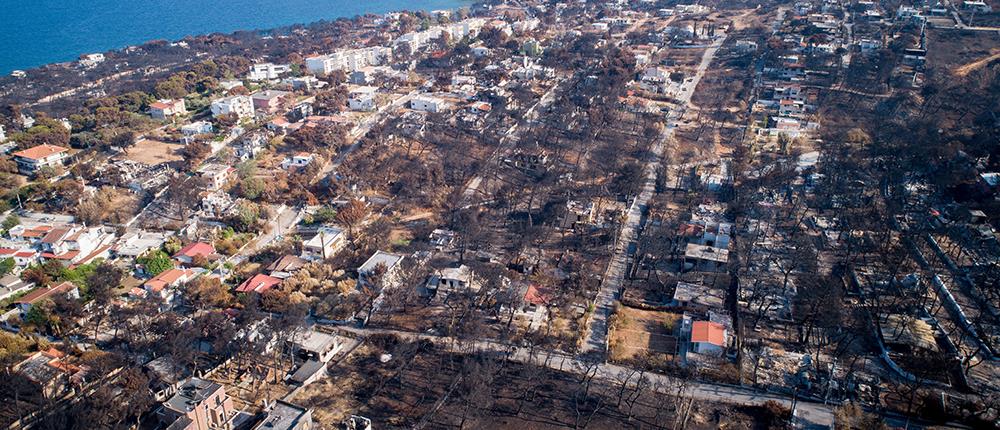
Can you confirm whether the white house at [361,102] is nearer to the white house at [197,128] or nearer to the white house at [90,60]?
the white house at [197,128]

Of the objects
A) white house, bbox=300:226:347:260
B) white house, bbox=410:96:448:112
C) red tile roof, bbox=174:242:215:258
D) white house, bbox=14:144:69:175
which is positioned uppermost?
white house, bbox=14:144:69:175

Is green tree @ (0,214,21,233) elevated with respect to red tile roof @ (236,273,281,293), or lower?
elevated

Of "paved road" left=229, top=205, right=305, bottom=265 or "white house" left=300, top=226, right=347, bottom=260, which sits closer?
"white house" left=300, top=226, right=347, bottom=260

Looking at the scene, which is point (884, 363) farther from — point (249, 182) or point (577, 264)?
point (249, 182)

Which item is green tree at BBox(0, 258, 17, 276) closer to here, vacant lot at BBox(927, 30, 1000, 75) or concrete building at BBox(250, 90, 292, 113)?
concrete building at BBox(250, 90, 292, 113)

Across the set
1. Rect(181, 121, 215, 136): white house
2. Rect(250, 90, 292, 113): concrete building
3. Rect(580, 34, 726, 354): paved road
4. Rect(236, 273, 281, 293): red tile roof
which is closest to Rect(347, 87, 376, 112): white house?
Rect(250, 90, 292, 113): concrete building

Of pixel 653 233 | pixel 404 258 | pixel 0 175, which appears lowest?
pixel 653 233

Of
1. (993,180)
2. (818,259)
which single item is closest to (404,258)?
(818,259)

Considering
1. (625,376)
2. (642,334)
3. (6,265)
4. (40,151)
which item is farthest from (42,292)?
(642,334)

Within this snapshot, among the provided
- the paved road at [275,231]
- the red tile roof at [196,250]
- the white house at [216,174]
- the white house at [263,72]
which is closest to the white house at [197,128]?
the white house at [216,174]
